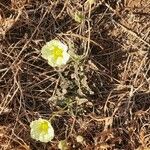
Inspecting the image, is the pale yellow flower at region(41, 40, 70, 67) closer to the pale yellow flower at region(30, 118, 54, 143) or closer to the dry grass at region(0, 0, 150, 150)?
the dry grass at region(0, 0, 150, 150)

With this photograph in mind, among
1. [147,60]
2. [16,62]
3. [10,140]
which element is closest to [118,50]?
[147,60]

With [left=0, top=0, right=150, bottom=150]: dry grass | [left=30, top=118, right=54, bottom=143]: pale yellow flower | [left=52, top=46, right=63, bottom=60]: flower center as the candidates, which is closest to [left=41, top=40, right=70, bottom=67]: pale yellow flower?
[left=52, top=46, right=63, bottom=60]: flower center

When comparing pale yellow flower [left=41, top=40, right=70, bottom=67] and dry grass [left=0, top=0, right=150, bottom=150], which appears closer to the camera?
pale yellow flower [left=41, top=40, right=70, bottom=67]

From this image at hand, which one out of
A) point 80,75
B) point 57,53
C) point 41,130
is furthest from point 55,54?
point 41,130

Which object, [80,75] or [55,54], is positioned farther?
[80,75]

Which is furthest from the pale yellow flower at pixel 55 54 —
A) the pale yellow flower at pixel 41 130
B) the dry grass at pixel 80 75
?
the pale yellow flower at pixel 41 130

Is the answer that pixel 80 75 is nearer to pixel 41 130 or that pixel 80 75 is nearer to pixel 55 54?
pixel 55 54
